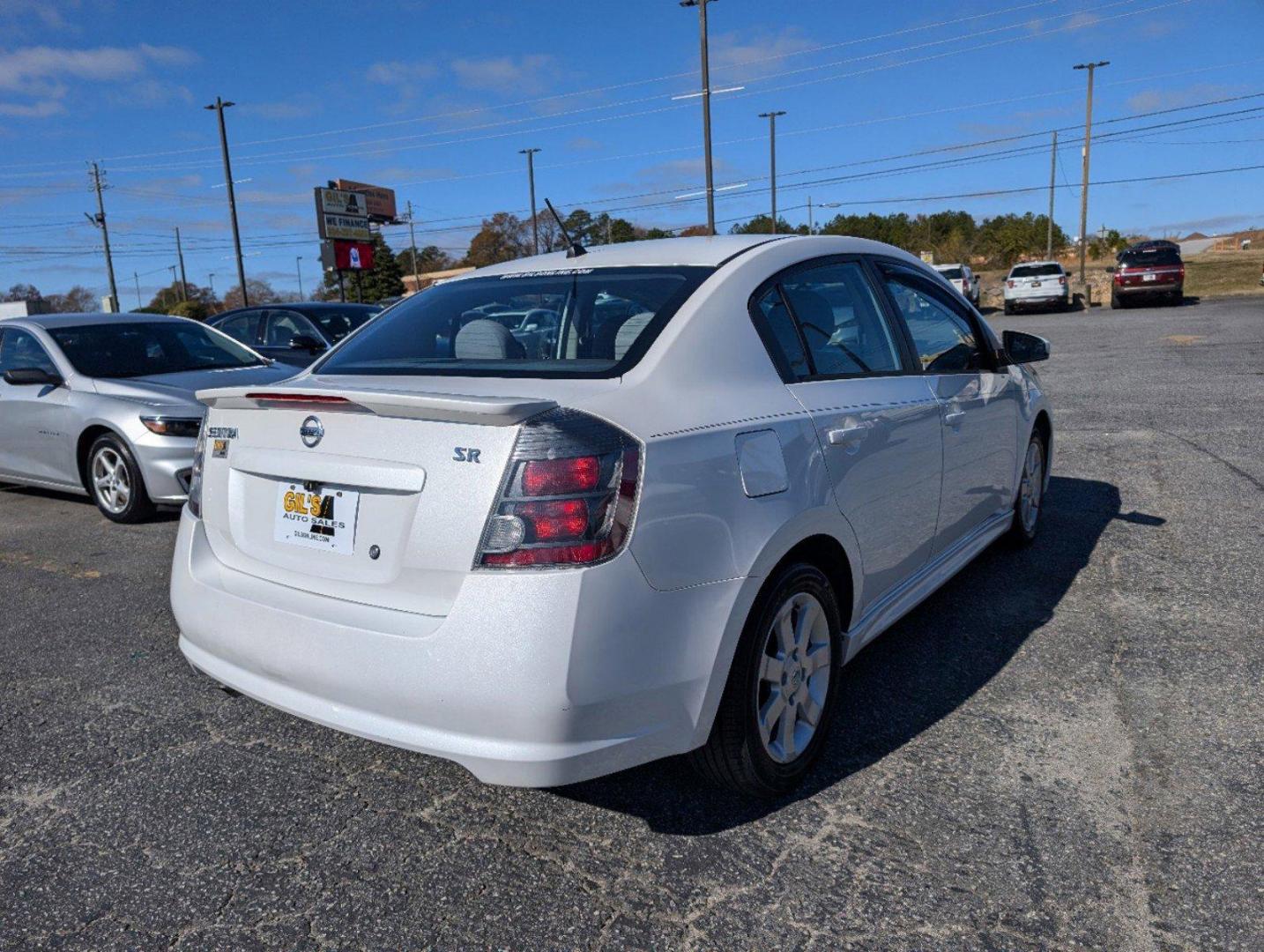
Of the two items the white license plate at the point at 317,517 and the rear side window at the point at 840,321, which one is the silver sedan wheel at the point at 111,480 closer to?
the white license plate at the point at 317,517

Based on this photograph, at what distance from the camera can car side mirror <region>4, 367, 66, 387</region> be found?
720cm

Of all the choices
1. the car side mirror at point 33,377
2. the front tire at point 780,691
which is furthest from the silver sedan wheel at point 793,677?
the car side mirror at point 33,377

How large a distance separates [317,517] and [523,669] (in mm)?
753

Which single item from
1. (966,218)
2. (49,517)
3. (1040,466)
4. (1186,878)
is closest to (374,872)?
(1186,878)

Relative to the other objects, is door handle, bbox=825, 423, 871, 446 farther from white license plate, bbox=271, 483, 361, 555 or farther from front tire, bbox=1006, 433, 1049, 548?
front tire, bbox=1006, 433, 1049, 548

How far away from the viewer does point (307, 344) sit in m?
10.1

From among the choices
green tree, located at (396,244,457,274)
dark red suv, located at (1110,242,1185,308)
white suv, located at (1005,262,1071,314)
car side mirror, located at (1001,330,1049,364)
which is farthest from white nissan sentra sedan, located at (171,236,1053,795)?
green tree, located at (396,244,457,274)

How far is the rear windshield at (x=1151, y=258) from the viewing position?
29.7 metres

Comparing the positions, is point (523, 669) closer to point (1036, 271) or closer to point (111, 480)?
point (111, 480)

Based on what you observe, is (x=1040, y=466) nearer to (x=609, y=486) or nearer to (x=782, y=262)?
(x=782, y=262)

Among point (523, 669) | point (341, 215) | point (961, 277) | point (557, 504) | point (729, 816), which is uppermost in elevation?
point (341, 215)

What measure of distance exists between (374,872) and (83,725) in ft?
5.25

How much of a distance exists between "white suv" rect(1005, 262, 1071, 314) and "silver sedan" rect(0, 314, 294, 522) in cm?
2841

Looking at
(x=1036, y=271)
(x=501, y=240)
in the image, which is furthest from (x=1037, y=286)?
(x=501, y=240)
